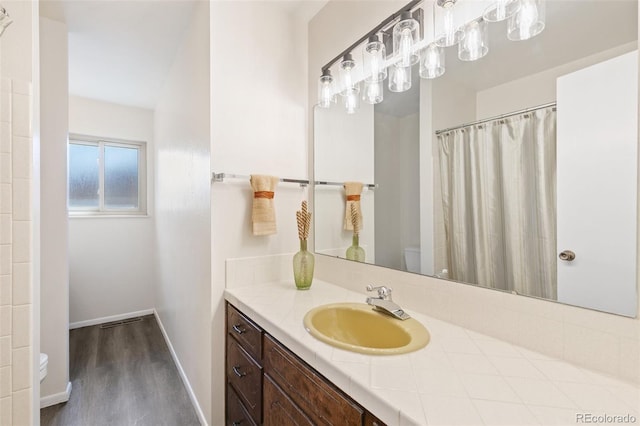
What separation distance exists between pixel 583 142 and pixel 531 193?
188mm

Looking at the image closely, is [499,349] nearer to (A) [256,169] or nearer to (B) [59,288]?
(A) [256,169]

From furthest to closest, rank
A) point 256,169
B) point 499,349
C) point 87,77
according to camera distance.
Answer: point 87,77 → point 256,169 → point 499,349

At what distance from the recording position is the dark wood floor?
1822 mm

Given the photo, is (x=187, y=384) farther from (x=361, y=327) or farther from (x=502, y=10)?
(x=502, y=10)

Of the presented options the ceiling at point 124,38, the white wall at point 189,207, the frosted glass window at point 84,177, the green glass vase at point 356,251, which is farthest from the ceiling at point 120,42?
the green glass vase at point 356,251

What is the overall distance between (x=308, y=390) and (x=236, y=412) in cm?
→ 80

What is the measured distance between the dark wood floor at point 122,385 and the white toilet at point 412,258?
5.38ft

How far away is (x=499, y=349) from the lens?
91 cm

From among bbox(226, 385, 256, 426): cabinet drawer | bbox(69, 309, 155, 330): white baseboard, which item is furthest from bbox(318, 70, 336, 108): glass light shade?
bbox(69, 309, 155, 330): white baseboard

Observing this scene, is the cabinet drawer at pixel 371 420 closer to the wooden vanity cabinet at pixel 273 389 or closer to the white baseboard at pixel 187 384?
the wooden vanity cabinet at pixel 273 389

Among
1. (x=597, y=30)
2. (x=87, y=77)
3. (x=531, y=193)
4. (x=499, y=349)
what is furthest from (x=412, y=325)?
(x=87, y=77)

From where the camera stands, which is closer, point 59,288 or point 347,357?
point 347,357

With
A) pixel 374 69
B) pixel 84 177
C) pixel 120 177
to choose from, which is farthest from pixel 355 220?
pixel 84 177

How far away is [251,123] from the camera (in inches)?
67.7
